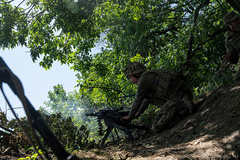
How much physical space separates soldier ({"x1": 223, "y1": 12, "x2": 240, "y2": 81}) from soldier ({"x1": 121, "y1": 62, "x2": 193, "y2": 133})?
154 cm

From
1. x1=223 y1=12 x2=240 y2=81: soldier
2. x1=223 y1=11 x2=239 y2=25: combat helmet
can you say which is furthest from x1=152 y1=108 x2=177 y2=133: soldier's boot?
x1=223 y1=11 x2=239 y2=25: combat helmet

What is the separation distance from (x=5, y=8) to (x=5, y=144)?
17.2 ft

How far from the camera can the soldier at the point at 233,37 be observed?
4266 mm

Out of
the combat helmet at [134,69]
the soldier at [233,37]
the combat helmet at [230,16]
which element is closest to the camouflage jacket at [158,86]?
the combat helmet at [134,69]

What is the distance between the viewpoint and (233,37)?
184 inches

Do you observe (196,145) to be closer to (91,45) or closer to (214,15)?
(214,15)

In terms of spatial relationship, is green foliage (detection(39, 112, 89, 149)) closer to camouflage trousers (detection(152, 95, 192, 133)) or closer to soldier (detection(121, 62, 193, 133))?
soldier (detection(121, 62, 193, 133))

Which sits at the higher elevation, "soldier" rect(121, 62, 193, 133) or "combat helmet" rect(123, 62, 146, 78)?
"combat helmet" rect(123, 62, 146, 78)

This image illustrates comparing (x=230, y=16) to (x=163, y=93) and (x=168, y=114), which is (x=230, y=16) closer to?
(x=163, y=93)

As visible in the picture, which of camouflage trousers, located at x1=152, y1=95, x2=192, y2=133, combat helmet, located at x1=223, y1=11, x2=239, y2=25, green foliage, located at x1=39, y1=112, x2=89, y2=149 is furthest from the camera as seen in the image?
combat helmet, located at x1=223, y1=11, x2=239, y2=25

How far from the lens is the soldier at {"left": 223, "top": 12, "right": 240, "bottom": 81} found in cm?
427

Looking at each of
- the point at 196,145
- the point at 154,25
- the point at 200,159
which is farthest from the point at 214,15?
the point at 200,159

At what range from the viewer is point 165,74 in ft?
14.1

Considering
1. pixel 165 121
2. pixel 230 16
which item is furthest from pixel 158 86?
pixel 230 16
